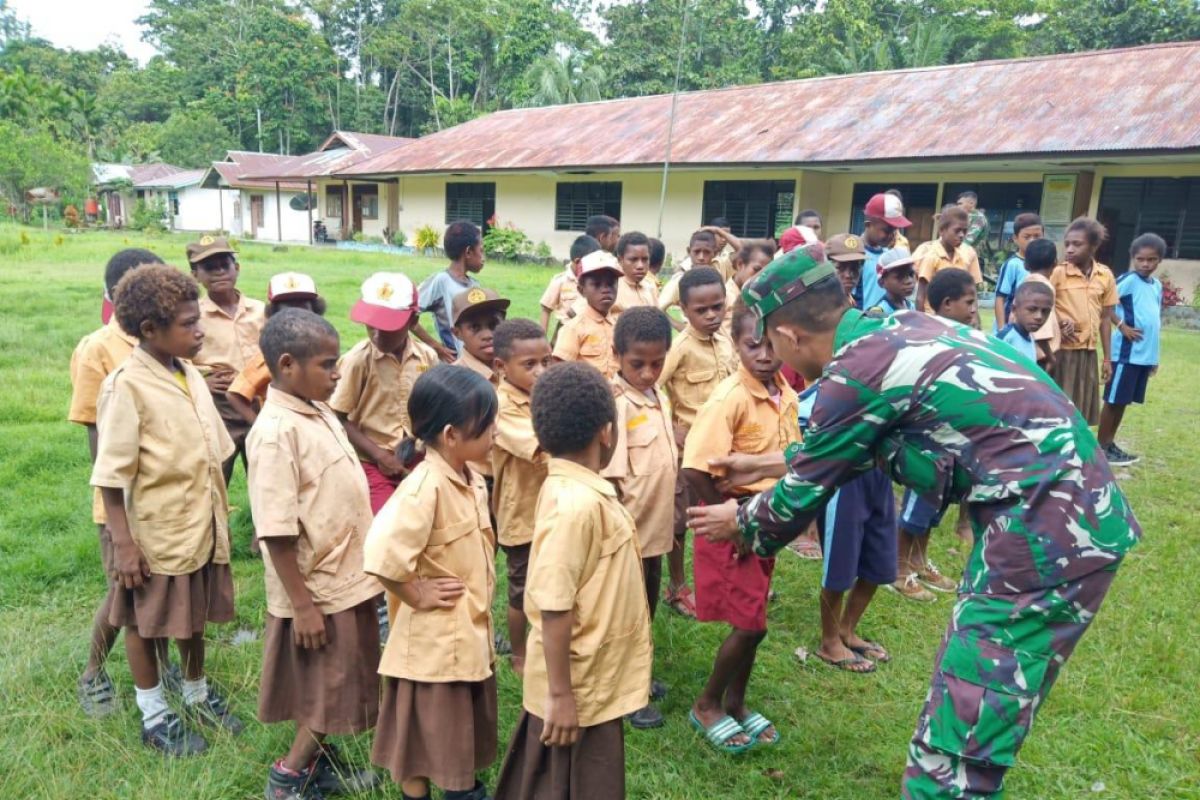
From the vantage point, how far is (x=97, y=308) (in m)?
10.7

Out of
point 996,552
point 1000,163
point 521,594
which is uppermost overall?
point 1000,163

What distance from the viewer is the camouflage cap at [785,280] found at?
209 cm

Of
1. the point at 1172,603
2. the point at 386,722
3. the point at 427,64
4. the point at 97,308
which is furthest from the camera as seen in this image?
the point at 427,64

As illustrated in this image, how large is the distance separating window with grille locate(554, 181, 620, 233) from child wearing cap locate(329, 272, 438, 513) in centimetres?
1738

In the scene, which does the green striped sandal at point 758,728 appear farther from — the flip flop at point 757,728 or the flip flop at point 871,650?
the flip flop at point 871,650

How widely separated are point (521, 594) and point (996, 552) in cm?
195

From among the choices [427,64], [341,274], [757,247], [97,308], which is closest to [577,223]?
[341,274]

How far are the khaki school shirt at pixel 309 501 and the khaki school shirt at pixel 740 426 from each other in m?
1.17

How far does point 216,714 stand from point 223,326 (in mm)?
2032

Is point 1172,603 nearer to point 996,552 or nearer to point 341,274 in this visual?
point 996,552

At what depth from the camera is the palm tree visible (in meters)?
32.6

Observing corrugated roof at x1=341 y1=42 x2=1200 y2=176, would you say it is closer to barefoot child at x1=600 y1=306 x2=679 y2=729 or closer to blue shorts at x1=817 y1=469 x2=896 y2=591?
blue shorts at x1=817 y1=469 x2=896 y2=591

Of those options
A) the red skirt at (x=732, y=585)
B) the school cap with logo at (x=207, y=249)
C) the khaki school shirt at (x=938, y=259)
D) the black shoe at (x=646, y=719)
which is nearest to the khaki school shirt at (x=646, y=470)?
the red skirt at (x=732, y=585)

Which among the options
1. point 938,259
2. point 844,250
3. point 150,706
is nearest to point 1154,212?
point 938,259
